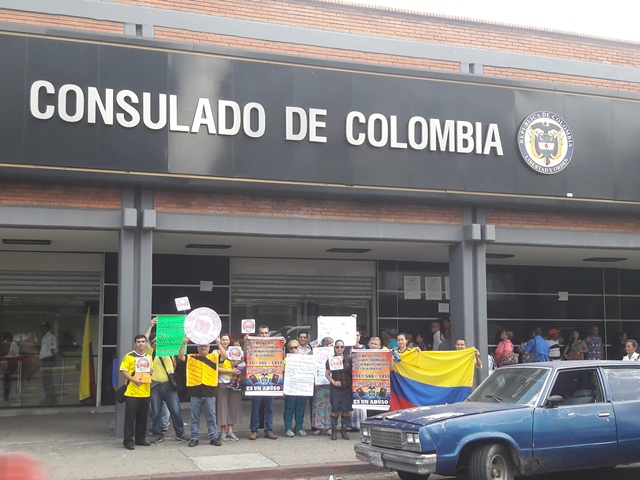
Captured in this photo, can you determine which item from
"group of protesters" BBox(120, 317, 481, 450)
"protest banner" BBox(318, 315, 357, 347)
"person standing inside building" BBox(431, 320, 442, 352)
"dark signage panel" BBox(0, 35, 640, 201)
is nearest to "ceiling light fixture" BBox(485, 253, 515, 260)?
"person standing inside building" BBox(431, 320, 442, 352)

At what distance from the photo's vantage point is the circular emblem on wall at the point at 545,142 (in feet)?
50.2

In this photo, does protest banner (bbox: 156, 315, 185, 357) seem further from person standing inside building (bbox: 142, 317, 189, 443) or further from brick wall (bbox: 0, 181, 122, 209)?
brick wall (bbox: 0, 181, 122, 209)

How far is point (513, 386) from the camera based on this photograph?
9.72m

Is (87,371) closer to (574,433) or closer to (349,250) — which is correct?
(349,250)

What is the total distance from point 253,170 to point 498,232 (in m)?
5.14

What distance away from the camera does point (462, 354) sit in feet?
44.1

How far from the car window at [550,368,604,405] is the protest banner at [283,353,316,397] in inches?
177

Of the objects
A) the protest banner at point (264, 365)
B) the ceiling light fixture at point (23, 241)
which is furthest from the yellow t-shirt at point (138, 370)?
the ceiling light fixture at point (23, 241)

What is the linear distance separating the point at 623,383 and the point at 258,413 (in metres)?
5.89

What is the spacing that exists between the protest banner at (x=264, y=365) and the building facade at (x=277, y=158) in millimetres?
1922

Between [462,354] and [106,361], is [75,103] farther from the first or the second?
[462,354]

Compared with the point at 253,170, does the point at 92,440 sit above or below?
below

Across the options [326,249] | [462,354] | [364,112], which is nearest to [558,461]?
[462,354]

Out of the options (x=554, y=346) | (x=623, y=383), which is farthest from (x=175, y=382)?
(x=554, y=346)
